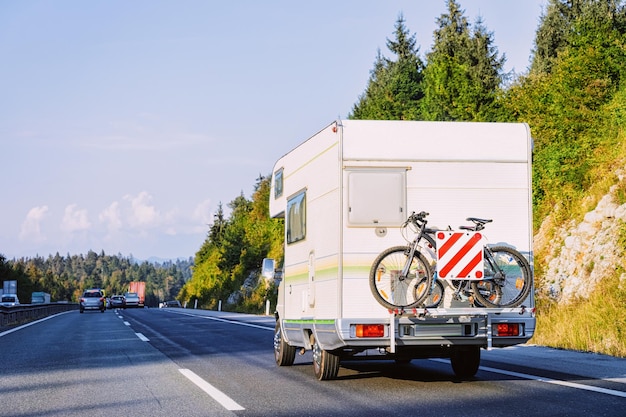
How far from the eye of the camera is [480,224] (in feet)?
33.4

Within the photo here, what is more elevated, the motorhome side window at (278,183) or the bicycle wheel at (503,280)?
the motorhome side window at (278,183)

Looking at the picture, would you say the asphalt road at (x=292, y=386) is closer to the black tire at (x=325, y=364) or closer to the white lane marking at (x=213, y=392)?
the white lane marking at (x=213, y=392)

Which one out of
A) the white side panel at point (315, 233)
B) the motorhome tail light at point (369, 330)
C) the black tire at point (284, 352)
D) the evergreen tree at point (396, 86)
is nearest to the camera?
the motorhome tail light at point (369, 330)

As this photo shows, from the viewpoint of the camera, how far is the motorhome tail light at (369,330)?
9836 mm

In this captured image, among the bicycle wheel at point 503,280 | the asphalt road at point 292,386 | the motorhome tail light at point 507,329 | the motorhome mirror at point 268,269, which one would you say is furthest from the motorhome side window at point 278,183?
the motorhome tail light at point 507,329

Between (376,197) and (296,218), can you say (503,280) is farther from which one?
(296,218)

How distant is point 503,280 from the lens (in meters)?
10.2

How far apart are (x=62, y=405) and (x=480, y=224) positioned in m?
5.13

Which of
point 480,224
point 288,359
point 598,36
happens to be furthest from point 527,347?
point 598,36

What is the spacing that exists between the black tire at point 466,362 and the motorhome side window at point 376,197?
84.9 inches

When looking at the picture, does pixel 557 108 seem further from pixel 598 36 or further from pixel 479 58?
pixel 479 58

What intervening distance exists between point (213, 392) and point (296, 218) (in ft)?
10.2

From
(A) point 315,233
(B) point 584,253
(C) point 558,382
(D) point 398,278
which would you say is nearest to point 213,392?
(A) point 315,233

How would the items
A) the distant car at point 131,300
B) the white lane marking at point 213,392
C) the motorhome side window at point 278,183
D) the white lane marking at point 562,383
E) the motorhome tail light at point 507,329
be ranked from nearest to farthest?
the white lane marking at point 213,392
the white lane marking at point 562,383
the motorhome tail light at point 507,329
the motorhome side window at point 278,183
the distant car at point 131,300
